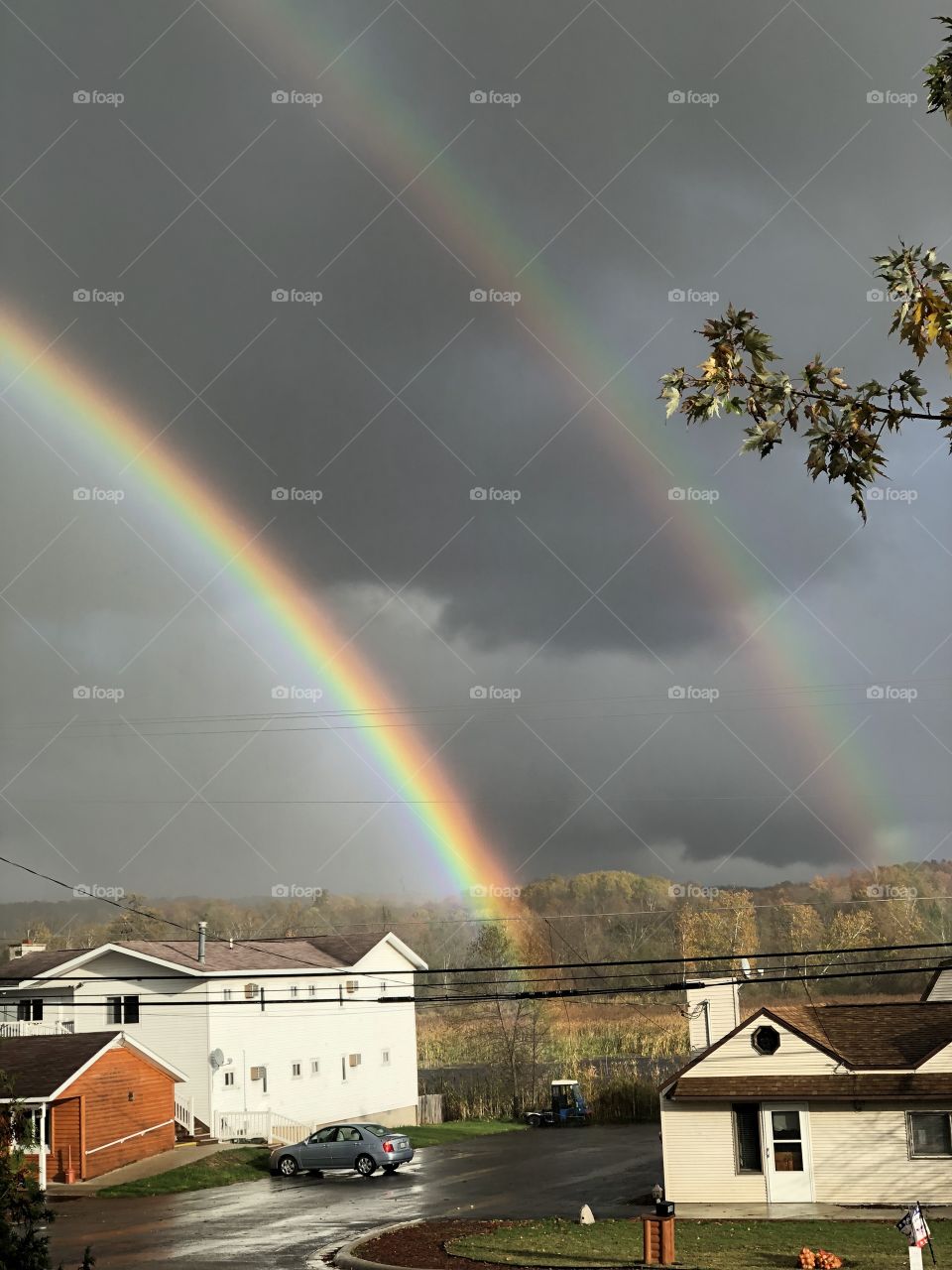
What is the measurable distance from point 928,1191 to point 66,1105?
26032mm

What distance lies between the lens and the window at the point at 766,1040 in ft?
99.8

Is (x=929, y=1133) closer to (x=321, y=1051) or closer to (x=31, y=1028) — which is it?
(x=321, y=1051)

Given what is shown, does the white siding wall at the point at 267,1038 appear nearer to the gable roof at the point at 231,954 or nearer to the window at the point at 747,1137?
the gable roof at the point at 231,954

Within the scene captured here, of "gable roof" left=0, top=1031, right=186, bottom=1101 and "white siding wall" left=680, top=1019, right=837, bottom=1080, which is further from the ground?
"white siding wall" left=680, top=1019, right=837, bottom=1080

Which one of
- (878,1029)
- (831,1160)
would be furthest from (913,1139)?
(878,1029)

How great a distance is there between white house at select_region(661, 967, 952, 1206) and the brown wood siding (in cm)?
1991

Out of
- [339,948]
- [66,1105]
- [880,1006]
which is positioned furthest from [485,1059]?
[880,1006]

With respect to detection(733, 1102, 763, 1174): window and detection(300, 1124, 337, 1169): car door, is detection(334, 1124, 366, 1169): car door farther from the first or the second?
detection(733, 1102, 763, 1174): window

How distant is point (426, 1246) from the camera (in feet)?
83.8

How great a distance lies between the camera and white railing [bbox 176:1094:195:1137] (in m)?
47.0

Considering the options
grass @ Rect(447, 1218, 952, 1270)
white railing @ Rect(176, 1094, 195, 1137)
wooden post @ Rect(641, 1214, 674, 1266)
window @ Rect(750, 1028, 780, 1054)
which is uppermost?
window @ Rect(750, 1028, 780, 1054)

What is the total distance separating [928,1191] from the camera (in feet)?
95.5

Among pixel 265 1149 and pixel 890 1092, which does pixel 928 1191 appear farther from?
pixel 265 1149

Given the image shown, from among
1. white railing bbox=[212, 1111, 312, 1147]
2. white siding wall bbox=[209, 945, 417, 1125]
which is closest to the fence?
white siding wall bbox=[209, 945, 417, 1125]
